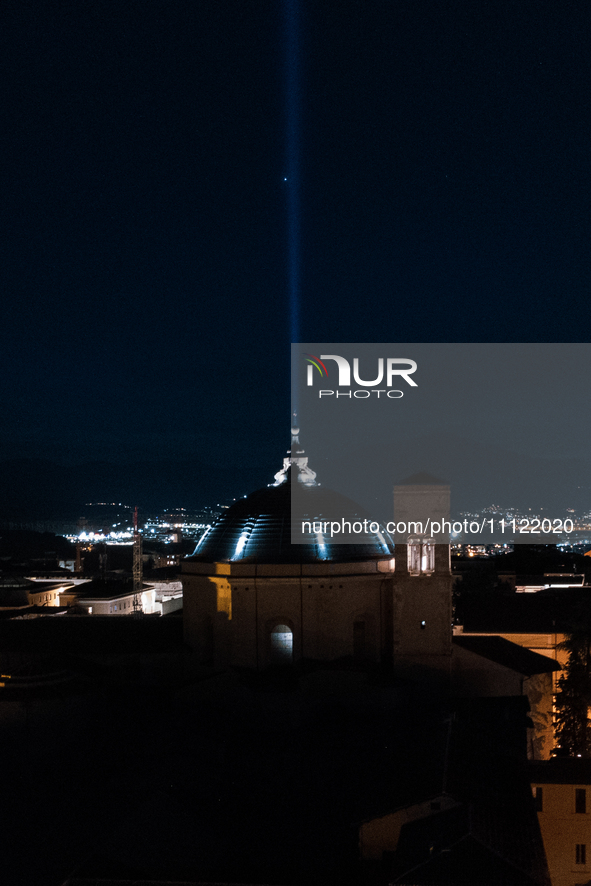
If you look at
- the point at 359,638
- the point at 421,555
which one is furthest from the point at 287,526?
the point at 421,555

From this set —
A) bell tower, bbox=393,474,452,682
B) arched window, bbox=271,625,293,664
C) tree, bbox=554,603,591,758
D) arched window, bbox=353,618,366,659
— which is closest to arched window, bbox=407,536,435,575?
bell tower, bbox=393,474,452,682

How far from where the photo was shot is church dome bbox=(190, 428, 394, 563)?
27312 millimetres

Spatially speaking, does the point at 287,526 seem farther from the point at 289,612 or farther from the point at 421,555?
the point at 421,555

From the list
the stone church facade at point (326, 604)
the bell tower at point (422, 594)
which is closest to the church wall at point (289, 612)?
the stone church facade at point (326, 604)

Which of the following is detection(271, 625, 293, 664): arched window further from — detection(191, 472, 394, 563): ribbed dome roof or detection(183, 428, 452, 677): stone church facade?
detection(191, 472, 394, 563): ribbed dome roof

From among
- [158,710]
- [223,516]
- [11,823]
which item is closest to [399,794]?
[11,823]

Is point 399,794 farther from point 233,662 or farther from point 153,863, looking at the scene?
point 233,662

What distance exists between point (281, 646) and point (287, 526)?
427 centimetres

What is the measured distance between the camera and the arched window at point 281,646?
2644 centimetres

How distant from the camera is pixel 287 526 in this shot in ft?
91.9

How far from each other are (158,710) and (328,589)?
271 inches

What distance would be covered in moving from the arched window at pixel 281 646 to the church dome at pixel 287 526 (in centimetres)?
240

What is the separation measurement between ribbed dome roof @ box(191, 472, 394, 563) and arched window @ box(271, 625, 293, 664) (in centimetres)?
240

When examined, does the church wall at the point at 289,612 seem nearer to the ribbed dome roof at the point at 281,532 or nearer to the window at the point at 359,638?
the window at the point at 359,638
